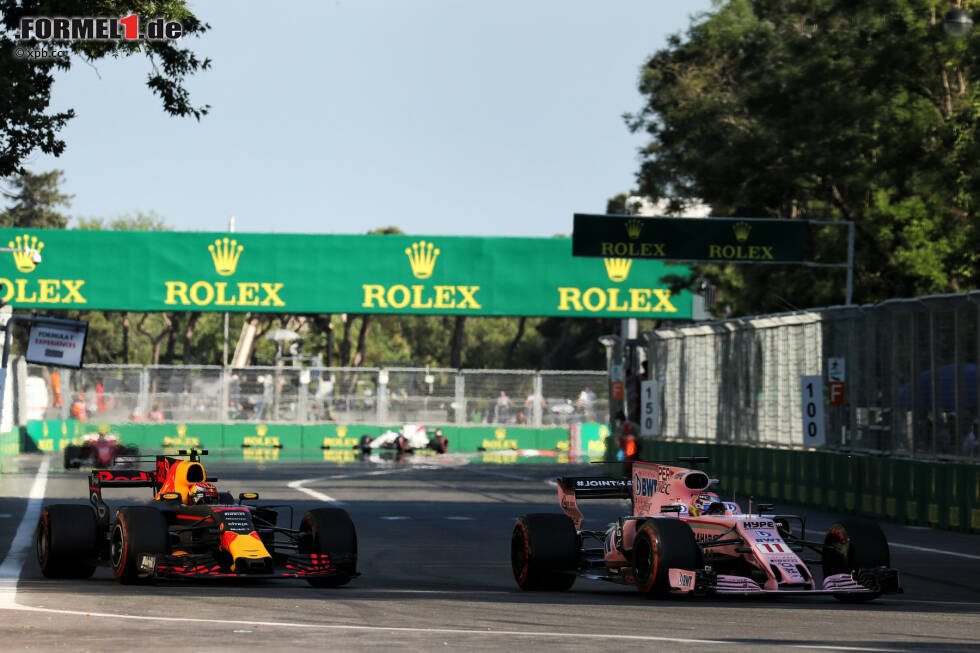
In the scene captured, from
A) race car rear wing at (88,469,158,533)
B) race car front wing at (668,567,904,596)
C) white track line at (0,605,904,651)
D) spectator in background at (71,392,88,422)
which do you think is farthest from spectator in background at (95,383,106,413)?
race car front wing at (668,567,904,596)

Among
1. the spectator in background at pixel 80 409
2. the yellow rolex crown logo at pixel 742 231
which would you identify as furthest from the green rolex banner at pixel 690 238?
the spectator in background at pixel 80 409

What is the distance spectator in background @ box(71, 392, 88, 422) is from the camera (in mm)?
48969

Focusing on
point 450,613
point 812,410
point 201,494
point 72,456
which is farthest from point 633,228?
point 450,613

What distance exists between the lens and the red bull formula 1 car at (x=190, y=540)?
1275cm

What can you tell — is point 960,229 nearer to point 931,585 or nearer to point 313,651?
point 931,585

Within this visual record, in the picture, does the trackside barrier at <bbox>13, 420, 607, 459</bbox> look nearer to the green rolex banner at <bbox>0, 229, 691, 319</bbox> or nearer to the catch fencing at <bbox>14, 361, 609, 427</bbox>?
the catch fencing at <bbox>14, 361, 609, 427</bbox>

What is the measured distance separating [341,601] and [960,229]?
29.3 meters

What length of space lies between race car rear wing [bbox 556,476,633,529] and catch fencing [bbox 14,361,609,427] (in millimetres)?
35084

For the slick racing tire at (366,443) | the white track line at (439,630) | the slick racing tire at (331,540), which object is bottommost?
the white track line at (439,630)

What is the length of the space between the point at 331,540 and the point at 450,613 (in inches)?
83.3

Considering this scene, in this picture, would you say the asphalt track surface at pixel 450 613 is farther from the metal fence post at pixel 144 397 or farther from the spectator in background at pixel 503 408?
the spectator in background at pixel 503 408

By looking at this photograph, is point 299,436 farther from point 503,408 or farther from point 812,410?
point 812,410

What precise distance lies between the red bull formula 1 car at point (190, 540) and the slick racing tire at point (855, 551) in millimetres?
3861

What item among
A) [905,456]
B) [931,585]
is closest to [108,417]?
[905,456]
